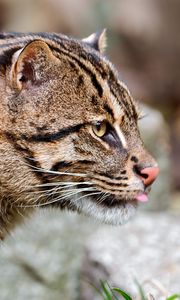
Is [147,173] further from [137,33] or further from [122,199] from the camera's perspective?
[137,33]

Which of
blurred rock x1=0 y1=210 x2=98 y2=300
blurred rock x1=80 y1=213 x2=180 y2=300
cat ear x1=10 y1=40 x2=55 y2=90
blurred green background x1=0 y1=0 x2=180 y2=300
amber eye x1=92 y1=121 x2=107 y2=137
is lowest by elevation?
blurred rock x1=0 y1=210 x2=98 y2=300

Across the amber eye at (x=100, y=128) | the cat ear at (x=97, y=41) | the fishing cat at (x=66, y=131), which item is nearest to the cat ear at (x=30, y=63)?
the fishing cat at (x=66, y=131)

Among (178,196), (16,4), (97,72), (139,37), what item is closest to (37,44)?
(97,72)

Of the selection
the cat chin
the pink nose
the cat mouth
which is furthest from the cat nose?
the cat chin

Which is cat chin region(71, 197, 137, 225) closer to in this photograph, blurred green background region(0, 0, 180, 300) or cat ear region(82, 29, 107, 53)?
cat ear region(82, 29, 107, 53)

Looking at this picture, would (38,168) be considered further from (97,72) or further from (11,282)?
(11,282)

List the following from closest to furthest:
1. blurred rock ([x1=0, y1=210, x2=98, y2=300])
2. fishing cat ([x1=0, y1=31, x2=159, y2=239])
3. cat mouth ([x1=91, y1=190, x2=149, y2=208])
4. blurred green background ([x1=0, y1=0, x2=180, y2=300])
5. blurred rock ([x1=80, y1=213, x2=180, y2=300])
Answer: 1. fishing cat ([x1=0, y1=31, x2=159, y2=239])
2. cat mouth ([x1=91, y1=190, x2=149, y2=208])
3. blurred rock ([x1=80, y1=213, x2=180, y2=300])
4. blurred rock ([x1=0, y1=210, x2=98, y2=300])
5. blurred green background ([x1=0, y1=0, x2=180, y2=300])

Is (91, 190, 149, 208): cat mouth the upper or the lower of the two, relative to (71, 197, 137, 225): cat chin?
upper

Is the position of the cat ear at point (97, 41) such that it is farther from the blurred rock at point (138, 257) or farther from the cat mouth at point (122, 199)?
the blurred rock at point (138, 257)
